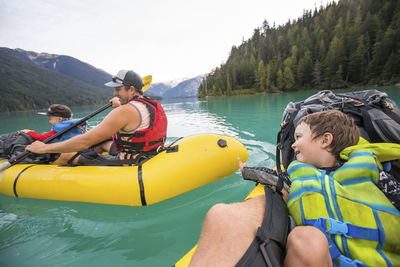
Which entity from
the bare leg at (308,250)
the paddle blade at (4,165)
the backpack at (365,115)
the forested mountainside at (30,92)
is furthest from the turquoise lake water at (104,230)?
the forested mountainside at (30,92)

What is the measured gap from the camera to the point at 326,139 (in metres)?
1.31

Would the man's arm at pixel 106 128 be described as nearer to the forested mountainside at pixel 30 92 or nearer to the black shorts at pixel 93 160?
the black shorts at pixel 93 160

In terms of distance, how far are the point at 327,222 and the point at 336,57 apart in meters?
51.5

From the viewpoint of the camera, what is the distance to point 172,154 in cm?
282

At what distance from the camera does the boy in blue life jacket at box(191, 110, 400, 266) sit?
87 cm

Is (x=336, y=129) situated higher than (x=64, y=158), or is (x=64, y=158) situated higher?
(x=336, y=129)

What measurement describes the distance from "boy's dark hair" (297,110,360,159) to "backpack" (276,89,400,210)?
1.16 ft

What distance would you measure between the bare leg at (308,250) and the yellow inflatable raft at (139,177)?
1966 mm

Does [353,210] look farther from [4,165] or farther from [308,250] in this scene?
[4,165]

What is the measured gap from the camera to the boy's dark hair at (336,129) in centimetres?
130

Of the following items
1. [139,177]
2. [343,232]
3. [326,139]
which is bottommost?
[139,177]

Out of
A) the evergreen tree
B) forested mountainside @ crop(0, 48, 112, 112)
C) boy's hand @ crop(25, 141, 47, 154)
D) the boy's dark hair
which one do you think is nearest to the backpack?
the boy's dark hair

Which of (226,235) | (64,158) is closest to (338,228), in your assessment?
(226,235)

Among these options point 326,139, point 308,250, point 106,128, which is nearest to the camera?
point 308,250
